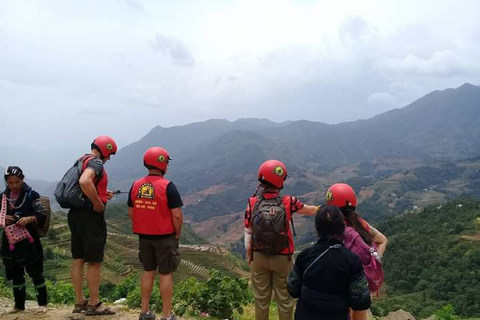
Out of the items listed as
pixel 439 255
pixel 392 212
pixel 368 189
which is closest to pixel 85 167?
pixel 439 255

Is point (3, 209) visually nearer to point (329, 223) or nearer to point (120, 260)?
point (329, 223)

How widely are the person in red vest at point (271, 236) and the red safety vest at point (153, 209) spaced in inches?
37.0

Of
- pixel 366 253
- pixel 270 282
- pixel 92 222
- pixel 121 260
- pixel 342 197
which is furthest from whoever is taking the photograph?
pixel 121 260

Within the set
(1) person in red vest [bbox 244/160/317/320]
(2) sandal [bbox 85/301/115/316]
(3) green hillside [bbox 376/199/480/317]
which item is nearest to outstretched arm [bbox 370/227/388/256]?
(1) person in red vest [bbox 244/160/317/320]

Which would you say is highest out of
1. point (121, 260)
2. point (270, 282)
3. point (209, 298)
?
point (270, 282)

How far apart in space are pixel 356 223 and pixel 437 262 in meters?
53.2

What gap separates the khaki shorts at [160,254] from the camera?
4574 mm

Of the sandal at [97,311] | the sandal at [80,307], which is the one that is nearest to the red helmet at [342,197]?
the sandal at [97,311]

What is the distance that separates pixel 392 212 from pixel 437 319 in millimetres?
129983

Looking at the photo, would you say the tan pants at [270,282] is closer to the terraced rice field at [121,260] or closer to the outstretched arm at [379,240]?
the outstretched arm at [379,240]

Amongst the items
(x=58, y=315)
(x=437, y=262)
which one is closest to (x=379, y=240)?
(x=58, y=315)

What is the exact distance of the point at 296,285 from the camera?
11.1ft

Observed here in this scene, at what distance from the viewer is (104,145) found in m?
5.00

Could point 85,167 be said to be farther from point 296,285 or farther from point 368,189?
point 368,189
